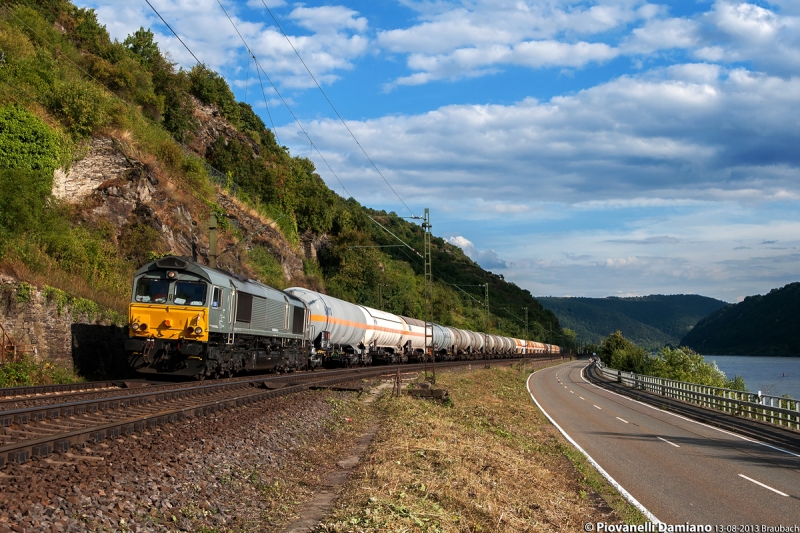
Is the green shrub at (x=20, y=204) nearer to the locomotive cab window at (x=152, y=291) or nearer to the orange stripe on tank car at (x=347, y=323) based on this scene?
the locomotive cab window at (x=152, y=291)

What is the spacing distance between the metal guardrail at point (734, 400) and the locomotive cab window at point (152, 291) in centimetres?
2260

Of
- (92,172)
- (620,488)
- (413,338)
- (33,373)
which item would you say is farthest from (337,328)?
(620,488)

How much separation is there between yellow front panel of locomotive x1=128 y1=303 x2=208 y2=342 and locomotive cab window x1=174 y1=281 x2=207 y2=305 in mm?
223

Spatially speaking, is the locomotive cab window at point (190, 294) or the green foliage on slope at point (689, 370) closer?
the locomotive cab window at point (190, 294)

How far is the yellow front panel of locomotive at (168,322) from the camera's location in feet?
75.4

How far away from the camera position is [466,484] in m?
10.8

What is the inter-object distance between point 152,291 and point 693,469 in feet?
57.2

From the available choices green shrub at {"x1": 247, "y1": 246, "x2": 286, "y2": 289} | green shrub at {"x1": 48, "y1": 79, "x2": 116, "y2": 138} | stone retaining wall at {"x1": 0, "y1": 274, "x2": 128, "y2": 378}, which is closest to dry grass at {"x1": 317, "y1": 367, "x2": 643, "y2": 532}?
stone retaining wall at {"x1": 0, "y1": 274, "x2": 128, "y2": 378}

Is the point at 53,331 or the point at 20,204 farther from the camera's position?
the point at 20,204

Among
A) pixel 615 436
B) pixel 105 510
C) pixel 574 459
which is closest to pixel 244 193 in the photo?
pixel 615 436

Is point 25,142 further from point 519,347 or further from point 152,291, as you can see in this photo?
point 519,347

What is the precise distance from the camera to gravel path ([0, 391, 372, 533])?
7.25 m

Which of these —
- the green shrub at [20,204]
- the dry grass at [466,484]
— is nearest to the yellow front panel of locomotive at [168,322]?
the green shrub at [20,204]

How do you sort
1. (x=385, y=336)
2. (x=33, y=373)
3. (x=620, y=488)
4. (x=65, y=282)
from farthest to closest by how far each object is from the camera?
(x=385, y=336)
(x=65, y=282)
(x=33, y=373)
(x=620, y=488)
